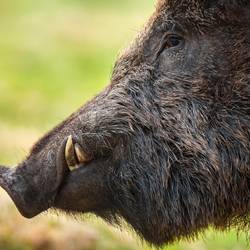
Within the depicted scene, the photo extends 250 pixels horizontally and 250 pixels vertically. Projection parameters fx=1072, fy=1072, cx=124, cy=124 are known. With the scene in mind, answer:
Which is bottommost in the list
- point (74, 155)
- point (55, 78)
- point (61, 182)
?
point (55, 78)

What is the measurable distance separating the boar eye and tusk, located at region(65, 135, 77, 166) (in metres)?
0.96

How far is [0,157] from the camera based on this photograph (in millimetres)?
12273

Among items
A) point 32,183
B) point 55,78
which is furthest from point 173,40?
point 55,78

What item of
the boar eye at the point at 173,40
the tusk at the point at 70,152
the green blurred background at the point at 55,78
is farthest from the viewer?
the green blurred background at the point at 55,78

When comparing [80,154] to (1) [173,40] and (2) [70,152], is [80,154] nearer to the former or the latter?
(2) [70,152]

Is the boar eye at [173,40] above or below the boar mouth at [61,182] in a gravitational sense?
above

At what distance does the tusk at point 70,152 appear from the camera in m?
6.84

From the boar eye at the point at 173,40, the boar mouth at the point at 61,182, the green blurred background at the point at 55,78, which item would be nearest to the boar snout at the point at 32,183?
the boar mouth at the point at 61,182

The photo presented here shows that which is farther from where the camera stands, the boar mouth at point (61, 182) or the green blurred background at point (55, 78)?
the green blurred background at point (55, 78)

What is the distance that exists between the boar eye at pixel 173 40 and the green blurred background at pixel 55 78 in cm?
48

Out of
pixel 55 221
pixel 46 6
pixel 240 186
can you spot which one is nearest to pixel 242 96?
pixel 240 186

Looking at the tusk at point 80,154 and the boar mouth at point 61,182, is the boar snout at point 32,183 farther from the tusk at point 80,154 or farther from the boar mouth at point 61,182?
the tusk at point 80,154

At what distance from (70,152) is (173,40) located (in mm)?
1059

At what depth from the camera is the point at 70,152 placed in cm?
687
